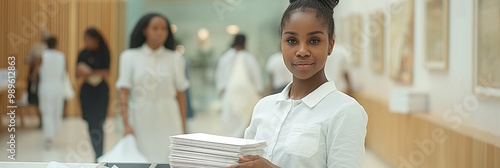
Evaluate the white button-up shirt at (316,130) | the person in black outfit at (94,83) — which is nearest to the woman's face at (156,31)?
the person in black outfit at (94,83)

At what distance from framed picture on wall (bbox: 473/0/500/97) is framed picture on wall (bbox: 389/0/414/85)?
148 centimetres

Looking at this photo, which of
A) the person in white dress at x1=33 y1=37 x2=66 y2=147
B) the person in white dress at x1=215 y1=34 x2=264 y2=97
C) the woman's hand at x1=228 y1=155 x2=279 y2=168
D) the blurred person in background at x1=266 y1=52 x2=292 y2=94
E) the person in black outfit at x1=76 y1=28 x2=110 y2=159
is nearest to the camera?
the woman's hand at x1=228 y1=155 x2=279 y2=168

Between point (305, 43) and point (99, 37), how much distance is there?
4.38 m

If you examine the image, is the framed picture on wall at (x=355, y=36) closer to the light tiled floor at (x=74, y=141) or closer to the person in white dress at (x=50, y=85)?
the light tiled floor at (x=74, y=141)

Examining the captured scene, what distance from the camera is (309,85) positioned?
189 cm

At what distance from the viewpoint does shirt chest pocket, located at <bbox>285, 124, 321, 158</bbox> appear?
176 cm

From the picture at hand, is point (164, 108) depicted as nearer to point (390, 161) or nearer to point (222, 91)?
point (222, 91)

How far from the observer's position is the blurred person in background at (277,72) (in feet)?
20.2

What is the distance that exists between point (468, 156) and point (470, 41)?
2.60 ft

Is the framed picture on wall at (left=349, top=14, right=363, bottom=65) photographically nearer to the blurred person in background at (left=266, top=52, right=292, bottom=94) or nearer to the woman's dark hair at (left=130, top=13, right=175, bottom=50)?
the blurred person in background at (left=266, top=52, right=292, bottom=94)

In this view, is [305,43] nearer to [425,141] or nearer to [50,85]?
[425,141]

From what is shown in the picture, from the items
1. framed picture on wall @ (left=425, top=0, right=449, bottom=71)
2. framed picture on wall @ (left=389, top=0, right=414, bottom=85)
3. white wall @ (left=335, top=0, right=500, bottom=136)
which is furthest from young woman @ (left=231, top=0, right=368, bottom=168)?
framed picture on wall @ (left=389, top=0, right=414, bottom=85)

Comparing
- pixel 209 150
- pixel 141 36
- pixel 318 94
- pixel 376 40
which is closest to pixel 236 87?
pixel 376 40

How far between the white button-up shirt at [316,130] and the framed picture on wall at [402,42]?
4.06 m
